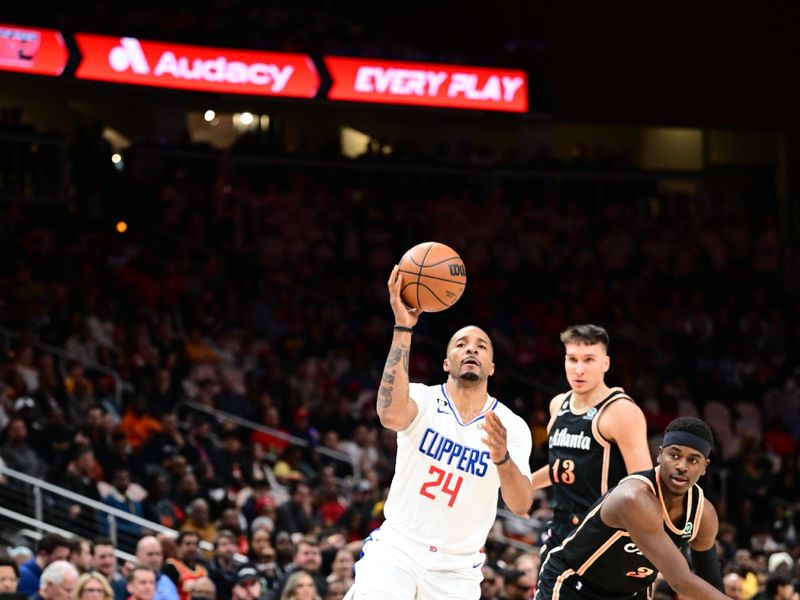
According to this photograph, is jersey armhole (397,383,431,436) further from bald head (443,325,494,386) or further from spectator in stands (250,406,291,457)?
spectator in stands (250,406,291,457)

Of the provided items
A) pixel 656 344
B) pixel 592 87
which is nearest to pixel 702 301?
pixel 656 344

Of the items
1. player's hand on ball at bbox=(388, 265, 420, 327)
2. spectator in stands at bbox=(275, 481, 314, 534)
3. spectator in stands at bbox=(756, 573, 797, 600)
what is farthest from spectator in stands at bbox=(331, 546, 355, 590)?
player's hand on ball at bbox=(388, 265, 420, 327)

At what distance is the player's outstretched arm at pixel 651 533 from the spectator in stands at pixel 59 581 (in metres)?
5.52

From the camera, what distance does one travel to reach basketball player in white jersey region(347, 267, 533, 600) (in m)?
7.39

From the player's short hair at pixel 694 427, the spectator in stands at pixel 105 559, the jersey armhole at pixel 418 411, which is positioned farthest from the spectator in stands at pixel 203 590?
the player's short hair at pixel 694 427

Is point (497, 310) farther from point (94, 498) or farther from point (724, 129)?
point (94, 498)

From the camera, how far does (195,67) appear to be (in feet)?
69.2

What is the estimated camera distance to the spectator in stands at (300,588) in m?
11.5

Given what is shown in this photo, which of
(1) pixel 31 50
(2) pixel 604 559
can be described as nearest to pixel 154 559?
(2) pixel 604 559

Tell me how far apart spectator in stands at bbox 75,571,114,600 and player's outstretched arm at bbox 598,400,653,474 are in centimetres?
455

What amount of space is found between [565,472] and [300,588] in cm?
425

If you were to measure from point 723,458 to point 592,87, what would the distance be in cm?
974

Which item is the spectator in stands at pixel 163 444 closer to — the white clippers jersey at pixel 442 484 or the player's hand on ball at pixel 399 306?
the white clippers jersey at pixel 442 484

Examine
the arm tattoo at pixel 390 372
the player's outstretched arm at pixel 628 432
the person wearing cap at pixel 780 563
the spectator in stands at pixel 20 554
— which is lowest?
the person wearing cap at pixel 780 563
